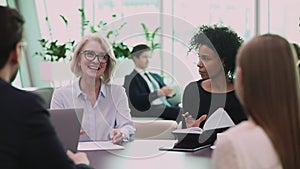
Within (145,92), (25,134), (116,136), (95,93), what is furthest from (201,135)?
(145,92)

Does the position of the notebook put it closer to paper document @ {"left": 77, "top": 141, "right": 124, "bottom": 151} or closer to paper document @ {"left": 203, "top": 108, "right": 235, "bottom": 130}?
paper document @ {"left": 203, "top": 108, "right": 235, "bottom": 130}

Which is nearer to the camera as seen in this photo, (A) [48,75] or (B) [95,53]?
(B) [95,53]

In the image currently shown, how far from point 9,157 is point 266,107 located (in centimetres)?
Result: 76

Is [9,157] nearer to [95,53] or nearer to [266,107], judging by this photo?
[266,107]

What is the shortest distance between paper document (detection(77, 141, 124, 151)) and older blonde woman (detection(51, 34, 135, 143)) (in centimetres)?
26

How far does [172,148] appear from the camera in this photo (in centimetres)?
262

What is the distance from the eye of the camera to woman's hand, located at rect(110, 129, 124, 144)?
283cm

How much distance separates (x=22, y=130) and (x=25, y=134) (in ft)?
0.05

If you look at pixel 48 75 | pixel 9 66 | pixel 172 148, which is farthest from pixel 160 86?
pixel 9 66

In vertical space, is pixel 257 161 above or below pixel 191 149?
above

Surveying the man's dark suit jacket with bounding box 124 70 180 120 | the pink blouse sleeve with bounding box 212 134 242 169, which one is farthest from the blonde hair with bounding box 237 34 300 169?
the man's dark suit jacket with bounding box 124 70 180 120

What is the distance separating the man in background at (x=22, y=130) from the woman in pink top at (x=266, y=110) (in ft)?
1.63

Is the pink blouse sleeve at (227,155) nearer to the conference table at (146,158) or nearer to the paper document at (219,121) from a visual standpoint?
the conference table at (146,158)

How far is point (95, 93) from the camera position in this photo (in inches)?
126
